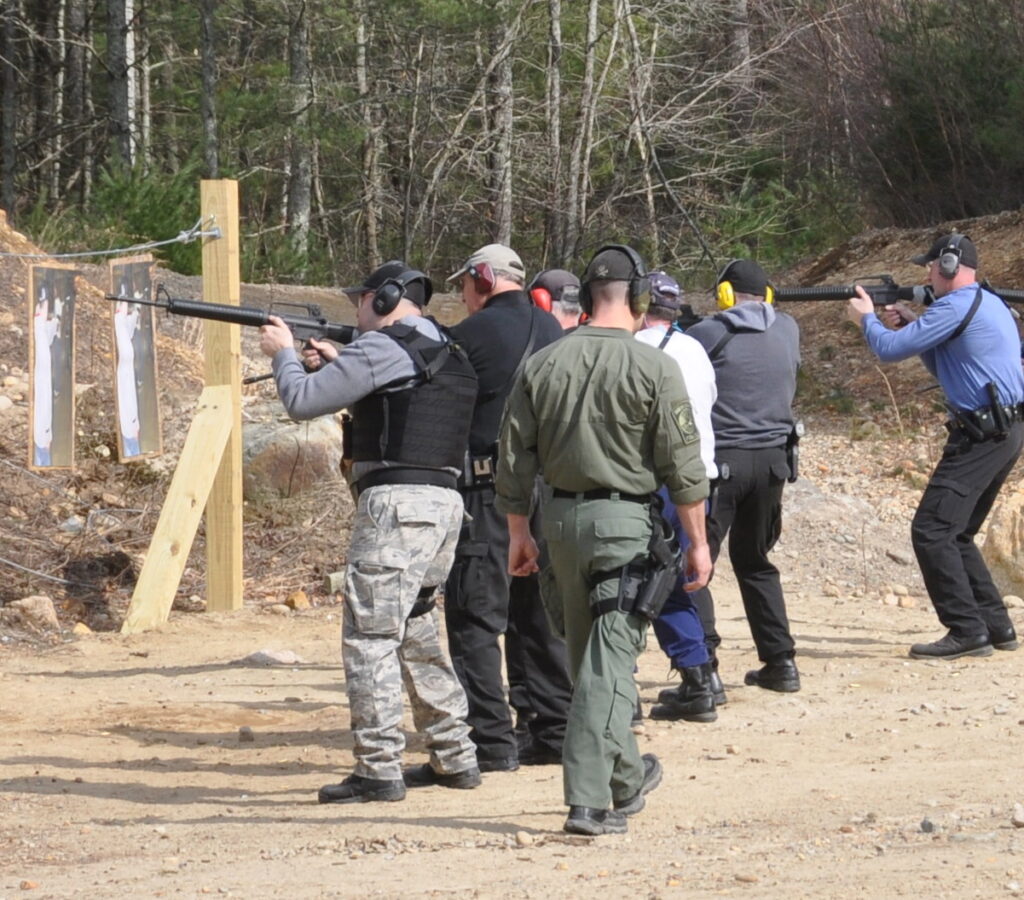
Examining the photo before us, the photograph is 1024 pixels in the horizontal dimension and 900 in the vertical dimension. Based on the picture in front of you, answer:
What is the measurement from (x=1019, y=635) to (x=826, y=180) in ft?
46.4

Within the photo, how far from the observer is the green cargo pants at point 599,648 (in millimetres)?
4895

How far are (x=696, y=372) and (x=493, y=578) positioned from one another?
51.8 inches

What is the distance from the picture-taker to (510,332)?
20.1 feet

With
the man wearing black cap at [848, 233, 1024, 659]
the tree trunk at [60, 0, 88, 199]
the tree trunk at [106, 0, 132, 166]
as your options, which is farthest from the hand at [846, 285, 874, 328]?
the tree trunk at [60, 0, 88, 199]

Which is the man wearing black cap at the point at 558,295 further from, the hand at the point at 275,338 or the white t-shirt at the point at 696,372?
the hand at the point at 275,338

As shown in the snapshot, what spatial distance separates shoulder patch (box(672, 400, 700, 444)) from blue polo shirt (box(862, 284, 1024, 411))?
319 centimetres

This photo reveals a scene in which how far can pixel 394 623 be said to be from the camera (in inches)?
217

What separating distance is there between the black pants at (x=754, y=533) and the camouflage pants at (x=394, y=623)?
177 cm

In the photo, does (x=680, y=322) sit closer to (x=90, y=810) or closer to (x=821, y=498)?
(x=90, y=810)

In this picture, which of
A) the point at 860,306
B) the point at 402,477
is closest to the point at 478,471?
the point at 402,477

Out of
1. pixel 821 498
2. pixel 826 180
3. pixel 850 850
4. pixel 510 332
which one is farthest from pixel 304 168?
pixel 850 850

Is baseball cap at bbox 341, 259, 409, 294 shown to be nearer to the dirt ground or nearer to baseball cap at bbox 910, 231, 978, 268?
the dirt ground

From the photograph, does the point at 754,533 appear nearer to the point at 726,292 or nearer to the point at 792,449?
the point at 792,449

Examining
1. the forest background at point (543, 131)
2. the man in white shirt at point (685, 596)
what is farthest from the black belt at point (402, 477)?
the forest background at point (543, 131)
